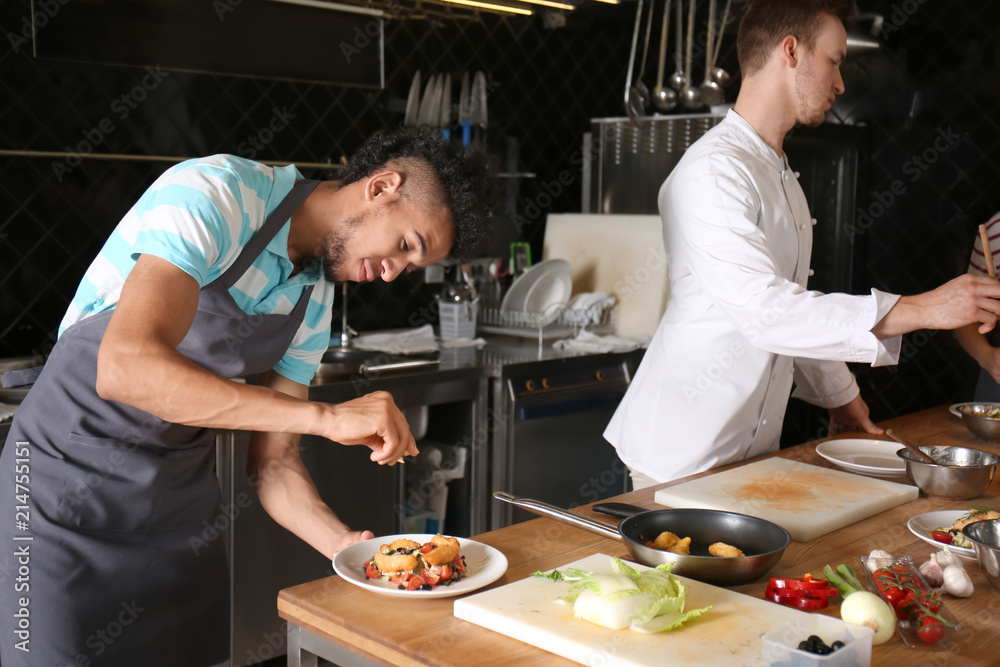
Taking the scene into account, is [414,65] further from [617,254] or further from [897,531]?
[897,531]

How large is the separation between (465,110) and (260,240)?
2.26m

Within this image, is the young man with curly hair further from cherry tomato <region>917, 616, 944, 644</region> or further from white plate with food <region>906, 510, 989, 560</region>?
white plate with food <region>906, 510, 989, 560</region>

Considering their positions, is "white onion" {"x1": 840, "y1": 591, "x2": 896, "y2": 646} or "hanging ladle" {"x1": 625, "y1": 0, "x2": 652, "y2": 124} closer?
"white onion" {"x1": 840, "y1": 591, "x2": 896, "y2": 646}

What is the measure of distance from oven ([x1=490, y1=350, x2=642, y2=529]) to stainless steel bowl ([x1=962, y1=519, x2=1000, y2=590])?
178cm

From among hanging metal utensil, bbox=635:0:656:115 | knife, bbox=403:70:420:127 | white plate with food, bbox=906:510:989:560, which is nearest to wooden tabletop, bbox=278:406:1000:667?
white plate with food, bbox=906:510:989:560

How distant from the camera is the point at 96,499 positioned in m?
1.37

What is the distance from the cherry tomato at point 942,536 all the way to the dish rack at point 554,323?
2044 millimetres

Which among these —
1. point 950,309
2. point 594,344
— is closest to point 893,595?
point 950,309

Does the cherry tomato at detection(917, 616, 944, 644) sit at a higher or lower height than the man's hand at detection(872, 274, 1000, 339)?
lower

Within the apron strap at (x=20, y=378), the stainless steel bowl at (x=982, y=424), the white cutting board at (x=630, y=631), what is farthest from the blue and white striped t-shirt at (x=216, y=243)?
the stainless steel bowl at (x=982, y=424)

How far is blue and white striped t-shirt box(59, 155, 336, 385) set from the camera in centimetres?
119

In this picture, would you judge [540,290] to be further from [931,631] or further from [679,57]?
[931,631]

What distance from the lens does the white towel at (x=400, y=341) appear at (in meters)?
3.05

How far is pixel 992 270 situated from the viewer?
1.86 metres
